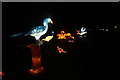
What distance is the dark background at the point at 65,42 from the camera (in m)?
5.34

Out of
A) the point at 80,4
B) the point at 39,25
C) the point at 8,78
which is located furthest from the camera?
the point at 80,4

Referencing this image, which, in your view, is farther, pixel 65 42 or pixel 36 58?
pixel 65 42

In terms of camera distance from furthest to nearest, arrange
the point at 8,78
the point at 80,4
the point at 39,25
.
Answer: the point at 80,4
the point at 39,25
the point at 8,78

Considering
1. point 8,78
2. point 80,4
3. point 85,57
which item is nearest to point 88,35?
point 85,57

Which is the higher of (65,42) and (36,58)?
(65,42)

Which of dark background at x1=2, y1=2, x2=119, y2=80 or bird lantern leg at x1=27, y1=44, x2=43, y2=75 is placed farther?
dark background at x1=2, y1=2, x2=119, y2=80

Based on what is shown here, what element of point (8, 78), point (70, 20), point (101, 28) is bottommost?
point (8, 78)

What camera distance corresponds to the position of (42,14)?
5.40m

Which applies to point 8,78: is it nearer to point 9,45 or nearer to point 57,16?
point 9,45

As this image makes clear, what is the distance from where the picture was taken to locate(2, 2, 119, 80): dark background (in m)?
5.34

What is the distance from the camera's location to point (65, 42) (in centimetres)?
570

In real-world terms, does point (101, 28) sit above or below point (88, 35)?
above

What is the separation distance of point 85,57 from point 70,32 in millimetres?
1462

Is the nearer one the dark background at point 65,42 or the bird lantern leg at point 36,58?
the bird lantern leg at point 36,58
